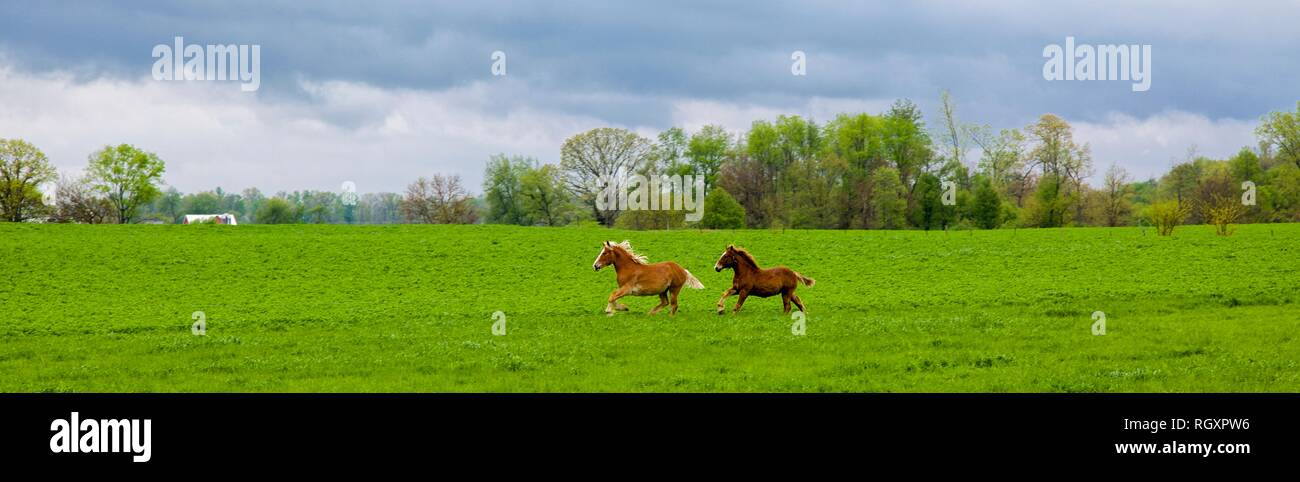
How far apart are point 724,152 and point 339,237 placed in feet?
173

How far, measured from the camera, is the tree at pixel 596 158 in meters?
90.9

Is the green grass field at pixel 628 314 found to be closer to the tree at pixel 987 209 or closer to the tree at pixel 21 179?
the tree at pixel 987 209

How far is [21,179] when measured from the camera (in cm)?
8225

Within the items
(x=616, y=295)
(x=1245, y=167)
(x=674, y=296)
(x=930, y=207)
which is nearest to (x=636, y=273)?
(x=616, y=295)

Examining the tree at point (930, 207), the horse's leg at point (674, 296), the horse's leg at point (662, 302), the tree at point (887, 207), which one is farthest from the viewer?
the tree at point (930, 207)

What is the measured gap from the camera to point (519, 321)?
2367 cm

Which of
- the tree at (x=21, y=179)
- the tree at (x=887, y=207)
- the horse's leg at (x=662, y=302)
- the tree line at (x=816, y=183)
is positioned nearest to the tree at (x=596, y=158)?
the tree line at (x=816, y=183)

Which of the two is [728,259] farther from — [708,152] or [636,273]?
[708,152]

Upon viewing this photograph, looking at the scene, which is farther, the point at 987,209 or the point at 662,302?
the point at 987,209

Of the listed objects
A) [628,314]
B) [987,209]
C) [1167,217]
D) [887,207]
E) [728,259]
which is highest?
[887,207]

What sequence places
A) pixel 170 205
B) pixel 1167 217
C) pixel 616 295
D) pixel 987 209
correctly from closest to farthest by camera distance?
pixel 616 295 → pixel 1167 217 → pixel 987 209 → pixel 170 205

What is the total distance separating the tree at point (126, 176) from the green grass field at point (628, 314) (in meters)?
40.6

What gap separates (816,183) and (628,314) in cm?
5976
